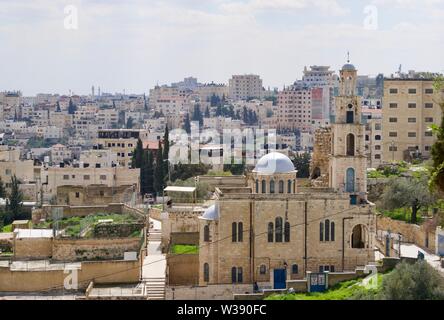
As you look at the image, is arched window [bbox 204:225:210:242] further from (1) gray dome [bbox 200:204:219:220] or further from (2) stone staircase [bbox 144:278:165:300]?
(2) stone staircase [bbox 144:278:165:300]

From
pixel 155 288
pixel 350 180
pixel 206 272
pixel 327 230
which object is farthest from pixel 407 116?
pixel 155 288

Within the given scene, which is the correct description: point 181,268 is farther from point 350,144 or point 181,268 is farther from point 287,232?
point 350,144

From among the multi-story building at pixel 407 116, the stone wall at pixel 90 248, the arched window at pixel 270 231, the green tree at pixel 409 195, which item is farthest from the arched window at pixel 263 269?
the multi-story building at pixel 407 116

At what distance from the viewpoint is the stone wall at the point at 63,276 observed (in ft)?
62.4

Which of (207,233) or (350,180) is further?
(350,180)

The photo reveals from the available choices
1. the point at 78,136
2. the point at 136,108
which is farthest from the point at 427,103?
the point at 136,108

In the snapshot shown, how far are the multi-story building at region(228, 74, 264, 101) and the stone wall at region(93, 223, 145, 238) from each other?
100338mm

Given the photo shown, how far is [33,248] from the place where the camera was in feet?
70.5

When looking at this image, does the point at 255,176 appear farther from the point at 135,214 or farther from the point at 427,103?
the point at 427,103

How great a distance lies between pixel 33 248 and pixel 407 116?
67.5 ft

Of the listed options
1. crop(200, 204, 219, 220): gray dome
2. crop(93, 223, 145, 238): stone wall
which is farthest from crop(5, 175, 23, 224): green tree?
crop(200, 204, 219, 220): gray dome

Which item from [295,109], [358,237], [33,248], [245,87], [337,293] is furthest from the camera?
[245,87]

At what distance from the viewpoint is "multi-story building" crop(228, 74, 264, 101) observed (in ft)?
407

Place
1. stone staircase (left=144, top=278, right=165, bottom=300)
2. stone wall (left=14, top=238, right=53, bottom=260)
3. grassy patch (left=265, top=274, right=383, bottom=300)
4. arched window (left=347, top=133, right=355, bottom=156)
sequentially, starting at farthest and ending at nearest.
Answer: stone wall (left=14, top=238, right=53, bottom=260), arched window (left=347, top=133, right=355, bottom=156), stone staircase (left=144, top=278, right=165, bottom=300), grassy patch (left=265, top=274, right=383, bottom=300)
